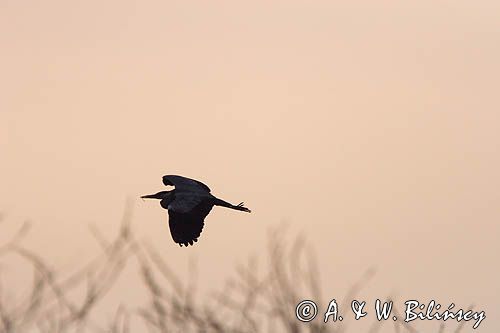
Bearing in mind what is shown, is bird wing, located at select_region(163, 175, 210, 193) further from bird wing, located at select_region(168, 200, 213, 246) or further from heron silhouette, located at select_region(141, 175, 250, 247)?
bird wing, located at select_region(168, 200, 213, 246)

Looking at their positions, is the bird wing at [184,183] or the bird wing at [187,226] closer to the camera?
the bird wing at [184,183]

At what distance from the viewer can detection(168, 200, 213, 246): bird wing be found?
66.8ft

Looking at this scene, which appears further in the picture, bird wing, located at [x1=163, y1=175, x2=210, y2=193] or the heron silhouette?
bird wing, located at [x1=163, y1=175, x2=210, y2=193]

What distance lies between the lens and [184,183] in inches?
770

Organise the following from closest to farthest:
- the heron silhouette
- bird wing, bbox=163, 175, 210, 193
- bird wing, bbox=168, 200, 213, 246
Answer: the heron silhouette
bird wing, bbox=163, 175, 210, 193
bird wing, bbox=168, 200, 213, 246

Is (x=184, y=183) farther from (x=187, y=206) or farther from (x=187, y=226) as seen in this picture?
(x=187, y=226)

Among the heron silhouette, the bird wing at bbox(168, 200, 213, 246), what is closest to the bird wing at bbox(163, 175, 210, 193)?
the heron silhouette

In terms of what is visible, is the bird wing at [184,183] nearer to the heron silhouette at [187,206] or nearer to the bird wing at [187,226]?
the heron silhouette at [187,206]

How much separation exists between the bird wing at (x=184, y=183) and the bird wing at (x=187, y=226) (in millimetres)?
789

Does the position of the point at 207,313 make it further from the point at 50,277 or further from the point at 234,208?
the point at 234,208

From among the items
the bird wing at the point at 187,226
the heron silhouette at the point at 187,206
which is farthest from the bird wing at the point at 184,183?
the bird wing at the point at 187,226

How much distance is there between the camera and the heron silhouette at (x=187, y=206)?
19.0 metres

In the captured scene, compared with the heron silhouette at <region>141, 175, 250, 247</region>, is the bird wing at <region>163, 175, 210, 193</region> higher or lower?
higher

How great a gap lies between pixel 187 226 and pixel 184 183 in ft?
4.34
